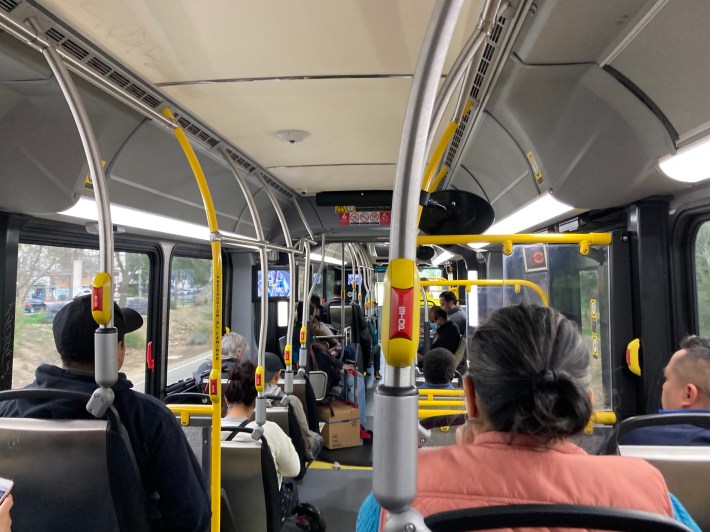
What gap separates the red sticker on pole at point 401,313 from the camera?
28.9 inches

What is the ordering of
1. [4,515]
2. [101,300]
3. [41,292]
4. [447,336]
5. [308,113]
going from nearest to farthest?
[4,515], [101,300], [308,113], [41,292], [447,336]

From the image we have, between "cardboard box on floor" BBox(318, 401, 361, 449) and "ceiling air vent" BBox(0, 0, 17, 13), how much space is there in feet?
15.4

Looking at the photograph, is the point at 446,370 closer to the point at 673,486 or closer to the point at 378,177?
the point at 378,177

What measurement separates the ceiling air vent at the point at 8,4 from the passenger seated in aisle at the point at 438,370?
3.38 m

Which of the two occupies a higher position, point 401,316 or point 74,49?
point 74,49

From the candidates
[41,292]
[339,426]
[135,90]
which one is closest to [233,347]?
[41,292]

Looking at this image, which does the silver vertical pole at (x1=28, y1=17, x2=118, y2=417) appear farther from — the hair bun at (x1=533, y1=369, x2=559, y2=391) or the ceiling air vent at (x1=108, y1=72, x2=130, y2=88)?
the hair bun at (x1=533, y1=369, x2=559, y2=391)

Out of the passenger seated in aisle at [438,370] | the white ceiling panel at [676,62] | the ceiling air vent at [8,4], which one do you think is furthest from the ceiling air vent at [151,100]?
the passenger seated in aisle at [438,370]

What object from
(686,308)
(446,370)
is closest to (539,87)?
(686,308)

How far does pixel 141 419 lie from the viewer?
1.64 metres

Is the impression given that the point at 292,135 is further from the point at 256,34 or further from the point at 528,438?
the point at 528,438

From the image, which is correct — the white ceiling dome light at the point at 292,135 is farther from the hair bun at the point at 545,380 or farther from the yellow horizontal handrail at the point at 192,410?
the hair bun at the point at 545,380

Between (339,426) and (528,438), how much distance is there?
4.82 m

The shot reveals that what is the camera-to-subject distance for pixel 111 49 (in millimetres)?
1888
